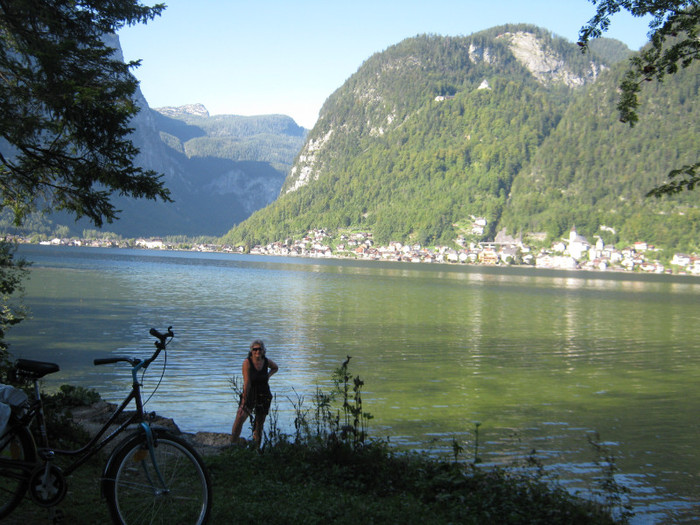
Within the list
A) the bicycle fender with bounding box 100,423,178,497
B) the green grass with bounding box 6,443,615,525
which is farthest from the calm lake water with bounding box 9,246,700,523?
the bicycle fender with bounding box 100,423,178,497

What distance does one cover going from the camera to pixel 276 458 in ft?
25.4

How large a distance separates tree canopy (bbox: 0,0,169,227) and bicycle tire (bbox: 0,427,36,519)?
5221mm

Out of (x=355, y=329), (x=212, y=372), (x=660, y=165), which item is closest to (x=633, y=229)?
(x=660, y=165)

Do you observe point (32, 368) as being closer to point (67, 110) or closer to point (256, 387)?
point (256, 387)

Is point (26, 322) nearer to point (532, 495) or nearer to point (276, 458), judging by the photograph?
point (276, 458)

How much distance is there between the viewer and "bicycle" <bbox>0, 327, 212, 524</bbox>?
4.68 m

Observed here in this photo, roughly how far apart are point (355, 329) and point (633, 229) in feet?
593

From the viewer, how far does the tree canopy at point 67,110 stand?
29.2 feet

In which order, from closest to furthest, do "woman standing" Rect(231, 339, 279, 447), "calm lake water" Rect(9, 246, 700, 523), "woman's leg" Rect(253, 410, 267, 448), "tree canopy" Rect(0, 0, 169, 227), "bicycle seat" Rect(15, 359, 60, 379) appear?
"bicycle seat" Rect(15, 359, 60, 379) < "tree canopy" Rect(0, 0, 169, 227) < "woman's leg" Rect(253, 410, 267, 448) < "woman standing" Rect(231, 339, 279, 447) < "calm lake water" Rect(9, 246, 700, 523)

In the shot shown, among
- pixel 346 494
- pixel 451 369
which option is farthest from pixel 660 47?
pixel 451 369

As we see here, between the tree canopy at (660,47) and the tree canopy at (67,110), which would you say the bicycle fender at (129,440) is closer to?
the tree canopy at (67,110)

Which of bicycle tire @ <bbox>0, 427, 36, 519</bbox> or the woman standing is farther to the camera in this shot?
the woman standing

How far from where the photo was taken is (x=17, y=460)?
4699 millimetres

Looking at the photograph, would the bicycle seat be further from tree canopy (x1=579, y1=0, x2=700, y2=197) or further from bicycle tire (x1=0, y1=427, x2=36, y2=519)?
tree canopy (x1=579, y1=0, x2=700, y2=197)
